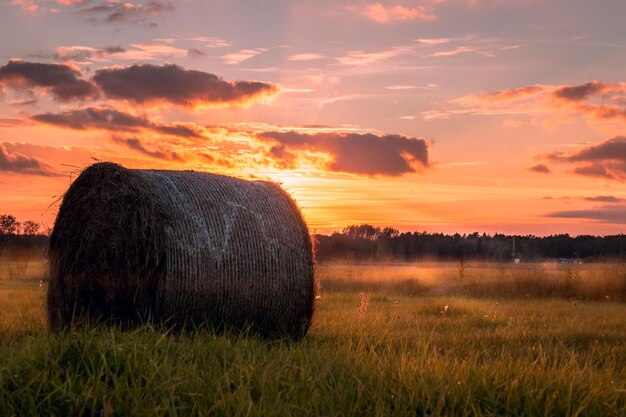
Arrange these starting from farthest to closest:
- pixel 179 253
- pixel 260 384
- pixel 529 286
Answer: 1. pixel 529 286
2. pixel 179 253
3. pixel 260 384

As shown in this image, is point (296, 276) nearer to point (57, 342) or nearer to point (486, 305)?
point (57, 342)

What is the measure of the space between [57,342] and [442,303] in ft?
30.9

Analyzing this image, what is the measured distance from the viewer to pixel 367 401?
4867mm

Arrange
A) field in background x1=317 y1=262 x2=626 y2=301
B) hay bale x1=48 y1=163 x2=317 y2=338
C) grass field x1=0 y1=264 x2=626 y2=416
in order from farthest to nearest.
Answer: field in background x1=317 y1=262 x2=626 y2=301 → hay bale x1=48 y1=163 x2=317 y2=338 → grass field x1=0 y1=264 x2=626 y2=416

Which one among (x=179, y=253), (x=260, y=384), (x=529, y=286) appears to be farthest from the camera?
(x=529, y=286)

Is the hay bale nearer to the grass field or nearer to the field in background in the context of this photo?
the grass field

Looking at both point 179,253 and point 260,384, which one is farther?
point 179,253

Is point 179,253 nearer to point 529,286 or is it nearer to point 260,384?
point 260,384

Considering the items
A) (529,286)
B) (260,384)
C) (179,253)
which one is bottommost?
(529,286)

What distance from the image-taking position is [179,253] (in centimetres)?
789

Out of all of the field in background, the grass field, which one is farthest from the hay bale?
the field in background

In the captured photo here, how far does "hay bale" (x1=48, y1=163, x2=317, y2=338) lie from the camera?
7918mm

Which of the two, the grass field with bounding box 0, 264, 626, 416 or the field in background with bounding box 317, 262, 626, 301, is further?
the field in background with bounding box 317, 262, 626, 301

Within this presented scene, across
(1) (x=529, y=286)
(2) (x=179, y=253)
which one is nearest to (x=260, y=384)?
(2) (x=179, y=253)
